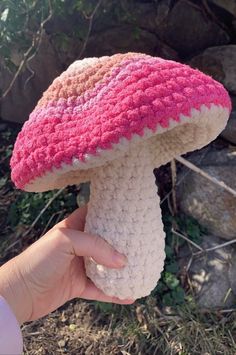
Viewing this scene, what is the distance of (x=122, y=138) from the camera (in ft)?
2.33

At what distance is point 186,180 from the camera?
196 centimetres

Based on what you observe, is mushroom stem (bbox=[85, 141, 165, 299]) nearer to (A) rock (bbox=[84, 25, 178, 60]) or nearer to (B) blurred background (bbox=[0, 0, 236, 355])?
(B) blurred background (bbox=[0, 0, 236, 355])

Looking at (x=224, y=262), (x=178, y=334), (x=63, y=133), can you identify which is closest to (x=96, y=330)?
(x=178, y=334)

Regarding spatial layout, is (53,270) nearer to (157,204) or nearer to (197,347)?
(157,204)

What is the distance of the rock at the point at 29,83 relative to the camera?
2223 mm

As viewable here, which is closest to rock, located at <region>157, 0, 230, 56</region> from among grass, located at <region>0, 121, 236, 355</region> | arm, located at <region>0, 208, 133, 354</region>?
grass, located at <region>0, 121, 236, 355</region>

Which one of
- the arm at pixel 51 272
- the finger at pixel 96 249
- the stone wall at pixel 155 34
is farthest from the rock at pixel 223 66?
the finger at pixel 96 249

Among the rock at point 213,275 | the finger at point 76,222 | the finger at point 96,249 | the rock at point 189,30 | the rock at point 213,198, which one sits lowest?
the rock at point 213,275

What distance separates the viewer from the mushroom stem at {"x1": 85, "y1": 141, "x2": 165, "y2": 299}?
85cm

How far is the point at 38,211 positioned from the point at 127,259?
128 centimetres

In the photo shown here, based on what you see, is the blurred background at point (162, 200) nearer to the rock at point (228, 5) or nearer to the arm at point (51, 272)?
the rock at point (228, 5)

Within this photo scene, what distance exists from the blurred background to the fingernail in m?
0.84

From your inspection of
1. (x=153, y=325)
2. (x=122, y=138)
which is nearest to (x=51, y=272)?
(x=122, y=138)

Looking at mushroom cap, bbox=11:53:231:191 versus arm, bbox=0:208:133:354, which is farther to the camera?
arm, bbox=0:208:133:354
